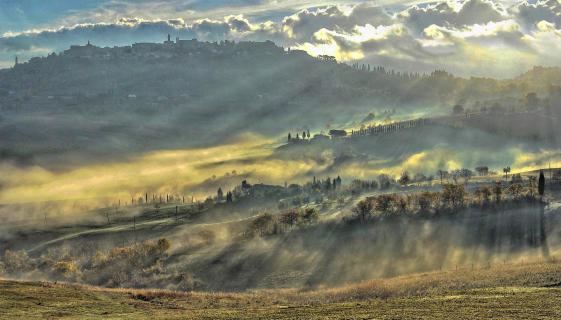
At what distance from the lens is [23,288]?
4459 inches

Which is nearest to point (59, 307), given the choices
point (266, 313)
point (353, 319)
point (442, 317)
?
point (266, 313)

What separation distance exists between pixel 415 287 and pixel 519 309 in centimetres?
3779

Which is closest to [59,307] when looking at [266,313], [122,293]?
[122,293]

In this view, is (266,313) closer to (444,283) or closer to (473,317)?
(473,317)

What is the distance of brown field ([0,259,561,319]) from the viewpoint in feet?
261

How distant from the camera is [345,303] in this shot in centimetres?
9425

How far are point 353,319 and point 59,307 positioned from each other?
49.4 meters

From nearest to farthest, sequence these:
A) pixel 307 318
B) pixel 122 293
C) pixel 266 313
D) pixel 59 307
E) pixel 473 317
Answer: pixel 473 317
pixel 307 318
pixel 266 313
pixel 59 307
pixel 122 293

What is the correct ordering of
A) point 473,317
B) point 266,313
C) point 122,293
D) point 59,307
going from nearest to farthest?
point 473,317 < point 266,313 < point 59,307 < point 122,293

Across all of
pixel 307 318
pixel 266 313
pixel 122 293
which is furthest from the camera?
pixel 122 293

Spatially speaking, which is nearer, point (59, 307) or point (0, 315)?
point (0, 315)

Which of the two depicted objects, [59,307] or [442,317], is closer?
Result: [442,317]

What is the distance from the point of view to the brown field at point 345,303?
79438 mm

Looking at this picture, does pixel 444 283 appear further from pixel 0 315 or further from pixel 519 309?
pixel 0 315
